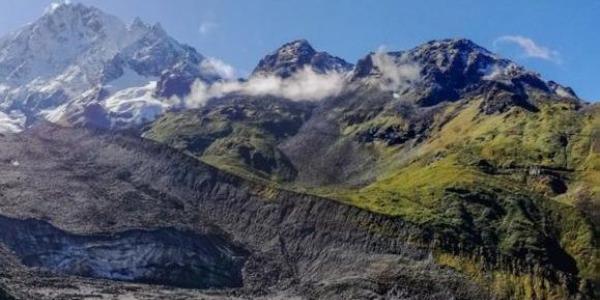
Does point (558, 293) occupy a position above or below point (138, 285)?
above

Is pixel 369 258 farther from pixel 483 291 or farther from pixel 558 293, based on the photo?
pixel 558 293

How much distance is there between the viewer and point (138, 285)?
194 metres

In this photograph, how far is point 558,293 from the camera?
7210 inches

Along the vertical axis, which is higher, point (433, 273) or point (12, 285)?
point (433, 273)

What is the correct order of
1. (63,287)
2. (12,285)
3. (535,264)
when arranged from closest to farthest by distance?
(12,285) → (63,287) → (535,264)

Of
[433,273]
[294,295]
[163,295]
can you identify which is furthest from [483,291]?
[163,295]

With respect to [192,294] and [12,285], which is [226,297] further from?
[12,285]

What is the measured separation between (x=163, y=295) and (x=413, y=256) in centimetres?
5807

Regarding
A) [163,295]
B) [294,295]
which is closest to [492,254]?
[294,295]

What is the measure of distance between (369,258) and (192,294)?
42.2 m

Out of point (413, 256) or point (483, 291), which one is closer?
point (483, 291)

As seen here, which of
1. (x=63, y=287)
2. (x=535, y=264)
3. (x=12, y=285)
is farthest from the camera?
(x=535, y=264)

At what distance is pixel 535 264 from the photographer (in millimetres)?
192375

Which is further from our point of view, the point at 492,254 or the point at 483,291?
the point at 492,254
